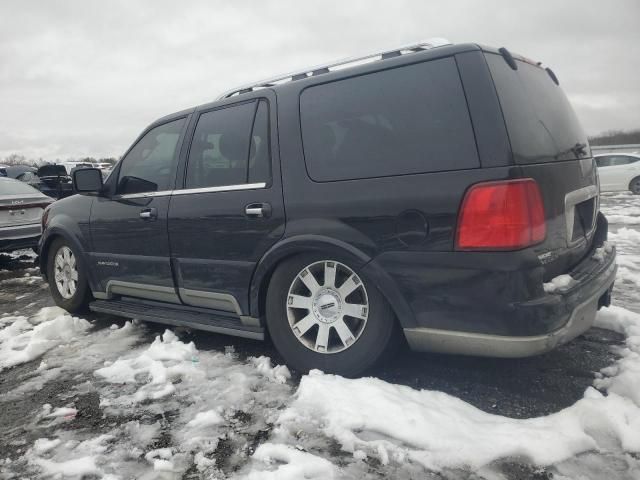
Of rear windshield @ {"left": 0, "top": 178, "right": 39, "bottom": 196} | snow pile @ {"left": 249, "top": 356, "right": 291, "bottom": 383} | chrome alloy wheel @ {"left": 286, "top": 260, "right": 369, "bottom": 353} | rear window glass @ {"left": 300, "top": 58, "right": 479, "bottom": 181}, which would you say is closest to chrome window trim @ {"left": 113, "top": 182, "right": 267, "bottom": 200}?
rear window glass @ {"left": 300, "top": 58, "right": 479, "bottom": 181}

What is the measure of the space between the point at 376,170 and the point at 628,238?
6285mm

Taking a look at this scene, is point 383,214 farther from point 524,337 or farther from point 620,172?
point 620,172

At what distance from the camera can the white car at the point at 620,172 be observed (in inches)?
622

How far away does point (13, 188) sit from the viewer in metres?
7.84

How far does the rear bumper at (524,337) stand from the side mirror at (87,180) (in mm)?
2923

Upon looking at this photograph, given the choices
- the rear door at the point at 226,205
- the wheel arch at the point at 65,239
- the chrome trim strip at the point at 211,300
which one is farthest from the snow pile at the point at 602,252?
the wheel arch at the point at 65,239

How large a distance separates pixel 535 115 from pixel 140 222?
2.85 meters

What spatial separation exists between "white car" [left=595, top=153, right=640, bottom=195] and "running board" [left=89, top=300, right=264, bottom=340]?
16259 millimetres

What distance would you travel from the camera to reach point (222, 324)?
3.21m

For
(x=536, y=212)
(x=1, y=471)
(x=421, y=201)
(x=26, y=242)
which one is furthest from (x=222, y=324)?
(x=26, y=242)

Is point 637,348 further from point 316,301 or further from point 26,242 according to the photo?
point 26,242

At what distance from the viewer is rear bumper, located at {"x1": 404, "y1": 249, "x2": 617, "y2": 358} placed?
2234mm

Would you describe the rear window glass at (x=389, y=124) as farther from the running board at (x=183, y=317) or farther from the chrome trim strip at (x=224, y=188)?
the running board at (x=183, y=317)

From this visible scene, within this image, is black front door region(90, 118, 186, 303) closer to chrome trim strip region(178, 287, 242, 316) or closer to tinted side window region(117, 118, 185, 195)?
tinted side window region(117, 118, 185, 195)
